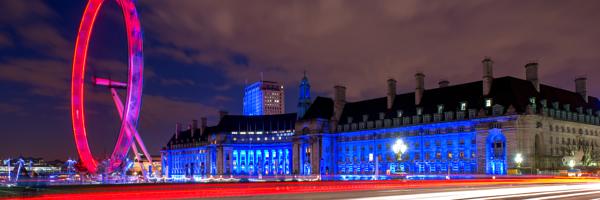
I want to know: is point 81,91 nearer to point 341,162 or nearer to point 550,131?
point 550,131

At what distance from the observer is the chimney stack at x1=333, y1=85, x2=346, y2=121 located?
146 m

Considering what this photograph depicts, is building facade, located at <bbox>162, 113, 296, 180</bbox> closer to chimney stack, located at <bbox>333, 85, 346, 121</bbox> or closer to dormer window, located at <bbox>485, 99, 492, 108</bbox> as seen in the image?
chimney stack, located at <bbox>333, 85, 346, 121</bbox>

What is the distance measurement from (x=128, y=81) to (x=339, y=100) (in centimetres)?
9369

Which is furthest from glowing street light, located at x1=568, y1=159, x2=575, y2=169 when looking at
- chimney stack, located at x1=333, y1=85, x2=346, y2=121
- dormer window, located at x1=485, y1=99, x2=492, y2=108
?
chimney stack, located at x1=333, y1=85, x2=346, y2=121

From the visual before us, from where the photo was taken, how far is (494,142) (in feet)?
341

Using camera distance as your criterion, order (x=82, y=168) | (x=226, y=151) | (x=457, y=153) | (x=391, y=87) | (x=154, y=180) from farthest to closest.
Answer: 1. (x=226, y=151)
2. (x=391, y=87)
3. (x=457, y=153)
4. (x=154, y=180)
5. (x=82, y=168)

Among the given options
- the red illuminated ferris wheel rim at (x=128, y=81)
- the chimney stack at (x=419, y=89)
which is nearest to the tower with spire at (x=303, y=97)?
the chimney stack at (x=419, y=89)

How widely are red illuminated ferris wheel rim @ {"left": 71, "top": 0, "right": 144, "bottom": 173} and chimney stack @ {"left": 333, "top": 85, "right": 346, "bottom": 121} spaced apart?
3464 inches

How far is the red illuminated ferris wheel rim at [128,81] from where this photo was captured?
53.3 m

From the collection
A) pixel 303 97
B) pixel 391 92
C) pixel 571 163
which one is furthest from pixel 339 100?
pixel 571 163

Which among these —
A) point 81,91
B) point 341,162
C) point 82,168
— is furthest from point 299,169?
point 81,91

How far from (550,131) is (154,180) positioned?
65982 mm

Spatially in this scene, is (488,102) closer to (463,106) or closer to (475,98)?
(475,98)

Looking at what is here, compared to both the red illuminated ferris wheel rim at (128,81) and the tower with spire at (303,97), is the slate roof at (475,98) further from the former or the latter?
the red illuminated ferris wheel rim at (128,81)
